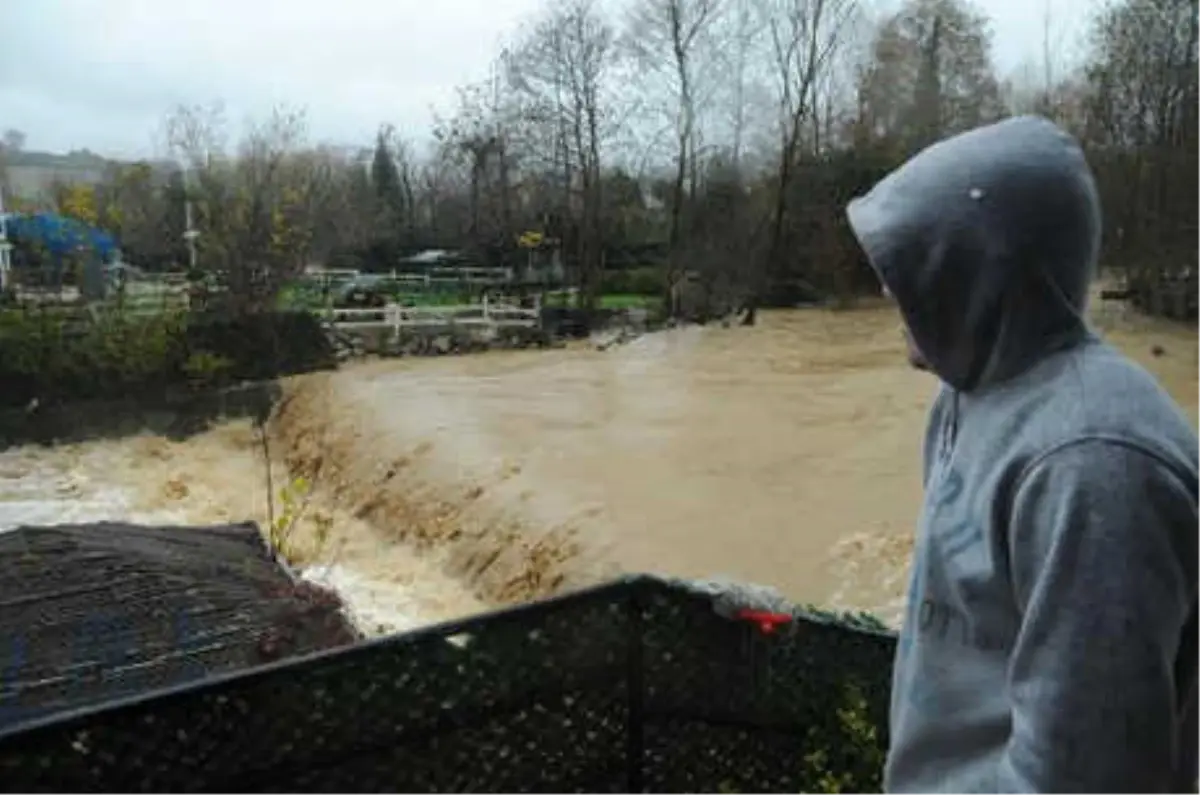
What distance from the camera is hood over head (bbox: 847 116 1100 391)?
889mm

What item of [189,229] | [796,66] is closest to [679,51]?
[796,66]

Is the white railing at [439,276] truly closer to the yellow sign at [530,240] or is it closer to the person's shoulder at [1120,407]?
the yellow sign at [530,240]

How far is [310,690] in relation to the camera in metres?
1.87

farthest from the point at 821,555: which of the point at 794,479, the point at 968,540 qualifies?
the point at 968,540

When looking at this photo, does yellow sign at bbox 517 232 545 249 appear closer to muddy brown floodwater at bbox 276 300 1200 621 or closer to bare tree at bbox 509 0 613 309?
bare tree at bbox 509 0 613 309

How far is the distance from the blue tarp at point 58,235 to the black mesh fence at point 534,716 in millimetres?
15559

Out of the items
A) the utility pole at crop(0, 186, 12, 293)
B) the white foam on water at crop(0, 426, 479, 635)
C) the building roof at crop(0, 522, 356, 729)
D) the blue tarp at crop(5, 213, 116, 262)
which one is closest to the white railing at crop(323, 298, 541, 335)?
the blue tarp at crop(5, 213, 116, 262)

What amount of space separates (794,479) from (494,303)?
10920 mm

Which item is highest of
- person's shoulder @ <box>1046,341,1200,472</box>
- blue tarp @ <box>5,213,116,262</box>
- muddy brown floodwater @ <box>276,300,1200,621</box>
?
blue tarp @ <box>5,213,116,262</box>

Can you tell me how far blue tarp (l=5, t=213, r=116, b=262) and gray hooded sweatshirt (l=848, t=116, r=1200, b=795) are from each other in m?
16.7

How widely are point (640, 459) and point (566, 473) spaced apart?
0.84m

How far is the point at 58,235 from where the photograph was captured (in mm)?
16125

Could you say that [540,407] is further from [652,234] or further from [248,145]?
[652,234]

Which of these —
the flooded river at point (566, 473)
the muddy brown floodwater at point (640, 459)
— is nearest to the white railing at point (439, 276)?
the muddy brown floodwater at point (640, 459)
